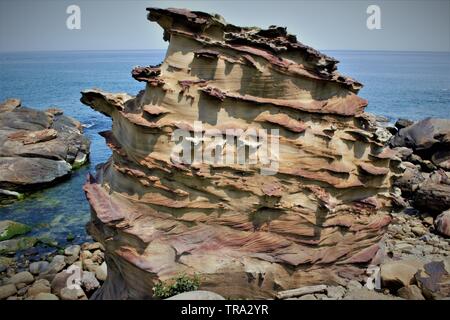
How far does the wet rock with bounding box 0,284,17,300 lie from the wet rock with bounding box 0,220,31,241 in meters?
4.65

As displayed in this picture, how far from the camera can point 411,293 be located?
9.23m

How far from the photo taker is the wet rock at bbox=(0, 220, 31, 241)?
1752 cm

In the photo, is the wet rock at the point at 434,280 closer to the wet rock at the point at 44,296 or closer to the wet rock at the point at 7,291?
the wet rock at the point at 44,296

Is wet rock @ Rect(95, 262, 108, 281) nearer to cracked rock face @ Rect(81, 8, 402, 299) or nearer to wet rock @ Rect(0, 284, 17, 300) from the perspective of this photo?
wet rock @ Rect(0, 284, 17, 300)

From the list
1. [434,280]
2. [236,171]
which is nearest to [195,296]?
[236,171]

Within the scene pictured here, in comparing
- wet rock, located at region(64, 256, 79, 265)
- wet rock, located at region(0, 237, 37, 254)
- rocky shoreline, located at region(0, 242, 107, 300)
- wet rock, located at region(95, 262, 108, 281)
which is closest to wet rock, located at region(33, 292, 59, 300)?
rocky shoreline, located at region(0, 242, 107, 300)

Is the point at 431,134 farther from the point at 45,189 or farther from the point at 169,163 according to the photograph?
the point at 45,189

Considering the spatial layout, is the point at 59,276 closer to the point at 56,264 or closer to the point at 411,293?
the point at 56,264

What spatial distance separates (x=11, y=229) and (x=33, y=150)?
8425 mm

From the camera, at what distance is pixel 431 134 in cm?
2367

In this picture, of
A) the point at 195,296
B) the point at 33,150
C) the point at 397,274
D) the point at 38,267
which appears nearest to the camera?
the point at 195,296

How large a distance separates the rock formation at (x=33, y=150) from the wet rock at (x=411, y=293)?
68.7ft

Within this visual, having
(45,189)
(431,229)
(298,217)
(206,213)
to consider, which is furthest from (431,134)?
(45,189)

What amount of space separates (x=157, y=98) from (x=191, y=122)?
110cm
